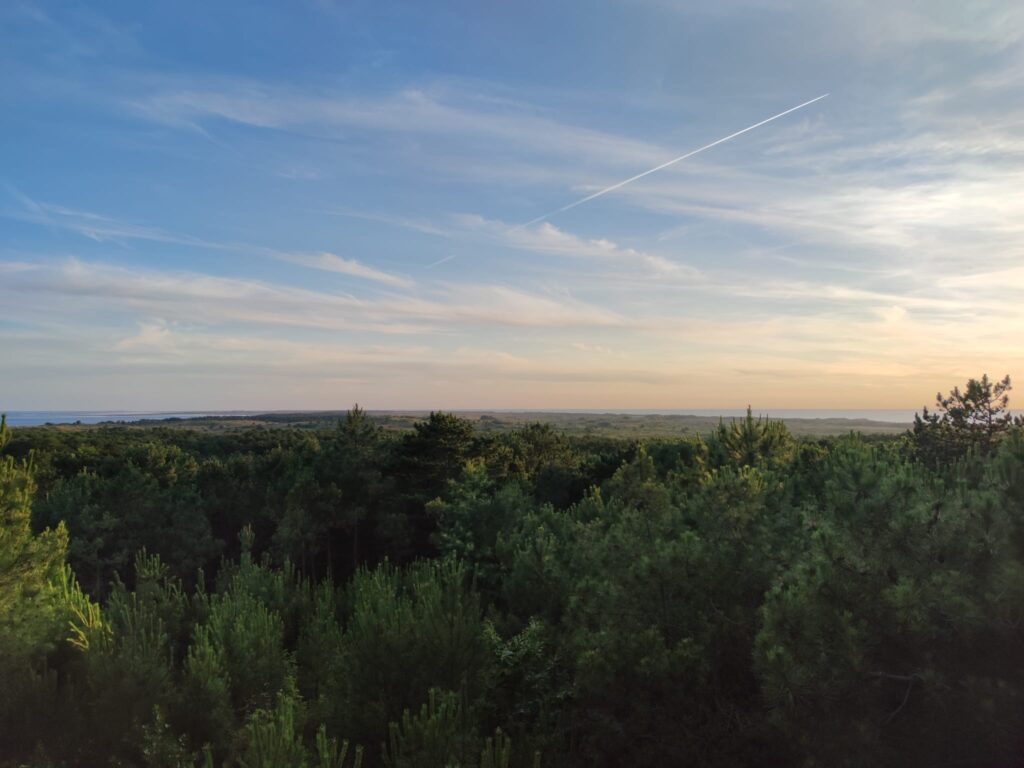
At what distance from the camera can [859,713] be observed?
8.77 metres

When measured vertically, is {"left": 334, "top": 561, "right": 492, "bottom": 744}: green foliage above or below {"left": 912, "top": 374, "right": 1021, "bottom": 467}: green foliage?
below

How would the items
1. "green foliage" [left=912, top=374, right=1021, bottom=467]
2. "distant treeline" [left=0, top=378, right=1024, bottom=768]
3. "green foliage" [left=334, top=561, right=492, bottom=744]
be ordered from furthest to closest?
"green foliage" [left=912, top=374, right=1021, bottom=467], "green foliage" [left=334, top=561, right=492, bottom=744], "distant treeline" [left=0, top=378, right=1024, bottom=768]

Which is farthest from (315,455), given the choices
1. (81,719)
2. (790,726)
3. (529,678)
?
(790,726)

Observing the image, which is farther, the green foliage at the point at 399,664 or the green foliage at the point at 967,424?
the green foliage at the point at 967,424

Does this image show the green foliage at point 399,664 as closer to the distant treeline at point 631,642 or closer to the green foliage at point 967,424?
the distant treeline at point 631,642

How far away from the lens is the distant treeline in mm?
8609

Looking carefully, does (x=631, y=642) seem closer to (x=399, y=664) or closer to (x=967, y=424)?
(x=399, y=664)

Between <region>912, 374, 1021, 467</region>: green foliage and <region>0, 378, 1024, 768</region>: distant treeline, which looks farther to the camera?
<region>912, 374, 1021, 467</region>: green foliage

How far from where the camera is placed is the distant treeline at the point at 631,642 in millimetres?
8609

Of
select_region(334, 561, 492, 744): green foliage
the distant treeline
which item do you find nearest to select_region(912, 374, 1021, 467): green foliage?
the distant treeline

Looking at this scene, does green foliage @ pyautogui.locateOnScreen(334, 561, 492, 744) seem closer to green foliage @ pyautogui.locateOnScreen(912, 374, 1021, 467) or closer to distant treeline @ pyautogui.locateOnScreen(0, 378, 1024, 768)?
distant treeline @ pyautogui.locateOnScreen(0, 378, 1024, 768)

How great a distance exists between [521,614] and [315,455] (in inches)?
1001

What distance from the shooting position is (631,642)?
36.9ft

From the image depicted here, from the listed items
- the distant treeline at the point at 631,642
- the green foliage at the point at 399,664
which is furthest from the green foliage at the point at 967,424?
the green foliage at the point at 399,664
